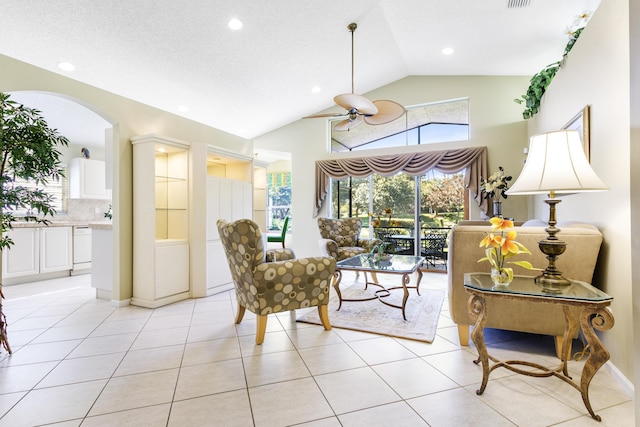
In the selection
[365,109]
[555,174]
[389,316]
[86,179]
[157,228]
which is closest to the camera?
[555,174]

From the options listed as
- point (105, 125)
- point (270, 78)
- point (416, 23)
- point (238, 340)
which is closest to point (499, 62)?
point (416, 23)

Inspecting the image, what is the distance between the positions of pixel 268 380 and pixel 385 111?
2877 millimetres

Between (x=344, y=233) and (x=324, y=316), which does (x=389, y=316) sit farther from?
(x=344, y=233)

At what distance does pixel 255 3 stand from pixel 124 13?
1.30 meters

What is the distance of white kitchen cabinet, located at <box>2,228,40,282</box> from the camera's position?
4.38m

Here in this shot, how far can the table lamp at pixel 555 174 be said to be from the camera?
5.57 feet

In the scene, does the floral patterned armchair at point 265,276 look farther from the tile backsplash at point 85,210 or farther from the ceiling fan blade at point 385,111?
the tile backsplash at point 85,210

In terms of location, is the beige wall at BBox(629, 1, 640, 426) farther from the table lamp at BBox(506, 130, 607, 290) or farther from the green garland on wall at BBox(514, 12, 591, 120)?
the green garland on wall at BBox(514, 12, 591, 120)

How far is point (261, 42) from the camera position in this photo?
3889mm

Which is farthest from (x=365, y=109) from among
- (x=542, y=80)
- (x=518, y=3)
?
(x=542, y=80)

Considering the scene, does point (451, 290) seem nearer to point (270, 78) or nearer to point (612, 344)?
point (612, 344)

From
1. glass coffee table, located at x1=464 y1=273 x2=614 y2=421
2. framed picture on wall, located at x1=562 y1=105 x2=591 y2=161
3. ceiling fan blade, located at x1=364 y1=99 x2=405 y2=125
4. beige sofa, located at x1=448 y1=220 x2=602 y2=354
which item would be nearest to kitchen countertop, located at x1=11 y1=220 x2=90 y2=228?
ceiling fan blade, located at x1=364 y1=99 x2=405 y2=125

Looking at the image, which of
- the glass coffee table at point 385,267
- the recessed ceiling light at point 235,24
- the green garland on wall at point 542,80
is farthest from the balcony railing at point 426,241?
the recessed ceiling light at point 235,24

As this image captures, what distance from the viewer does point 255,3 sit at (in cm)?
328
